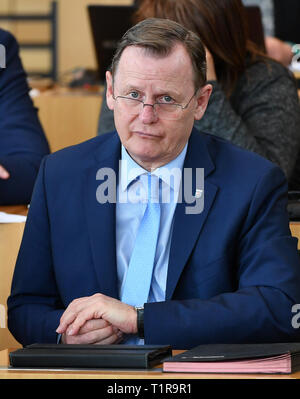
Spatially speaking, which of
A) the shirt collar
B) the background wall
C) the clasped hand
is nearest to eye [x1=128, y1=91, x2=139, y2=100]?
the shirt collar

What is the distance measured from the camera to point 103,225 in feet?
5.76

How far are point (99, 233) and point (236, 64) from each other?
41.7 inches

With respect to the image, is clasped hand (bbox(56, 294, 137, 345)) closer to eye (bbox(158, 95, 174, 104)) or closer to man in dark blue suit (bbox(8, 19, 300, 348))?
man in dark blue suit (bbox(8, 19, 300, 348))

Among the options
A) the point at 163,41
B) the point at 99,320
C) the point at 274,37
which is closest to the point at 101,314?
the point at 99,320

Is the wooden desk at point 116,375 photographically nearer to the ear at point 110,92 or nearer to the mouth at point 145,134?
the mouth at point 145,134

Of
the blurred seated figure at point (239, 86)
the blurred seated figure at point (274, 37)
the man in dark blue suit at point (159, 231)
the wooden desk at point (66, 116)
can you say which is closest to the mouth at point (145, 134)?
the man in dark blue suit at point (159, 231)

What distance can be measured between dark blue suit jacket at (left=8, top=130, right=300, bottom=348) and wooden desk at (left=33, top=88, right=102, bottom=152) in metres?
2.32

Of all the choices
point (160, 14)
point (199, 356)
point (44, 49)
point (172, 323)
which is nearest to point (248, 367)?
point (199, 356)

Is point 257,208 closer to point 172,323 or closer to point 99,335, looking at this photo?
point 172,323

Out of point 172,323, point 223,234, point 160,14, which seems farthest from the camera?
point 160,14

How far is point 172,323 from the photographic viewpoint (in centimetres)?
160

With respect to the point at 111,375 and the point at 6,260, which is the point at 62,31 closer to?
the point at 6,260

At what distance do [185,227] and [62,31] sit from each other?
22.7 feet

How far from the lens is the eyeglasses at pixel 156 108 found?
1.67 meters
